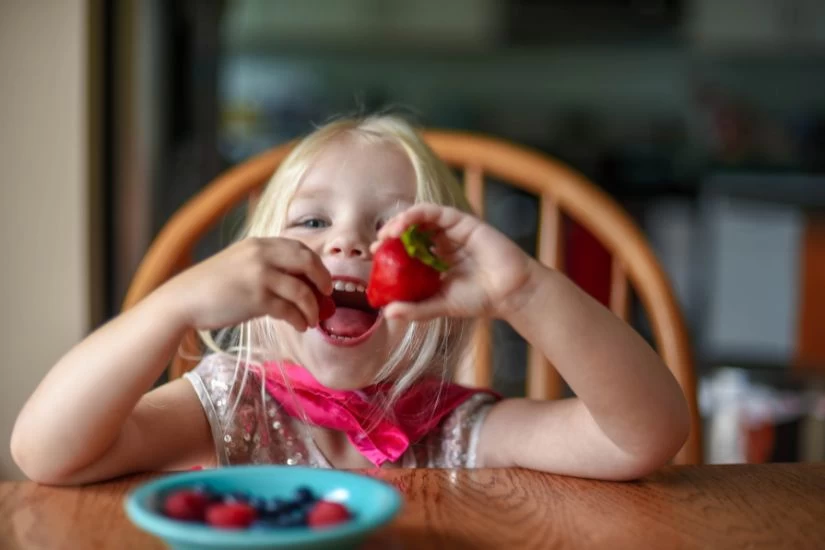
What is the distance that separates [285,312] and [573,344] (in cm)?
23

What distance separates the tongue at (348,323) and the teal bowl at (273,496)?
1.15 ft

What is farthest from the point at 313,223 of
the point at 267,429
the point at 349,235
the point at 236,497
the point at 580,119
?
the point at 580,119

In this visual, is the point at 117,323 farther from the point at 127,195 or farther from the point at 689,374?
the point at 127,195

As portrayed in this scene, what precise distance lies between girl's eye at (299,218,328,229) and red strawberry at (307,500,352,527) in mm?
500

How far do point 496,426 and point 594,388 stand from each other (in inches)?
9.8

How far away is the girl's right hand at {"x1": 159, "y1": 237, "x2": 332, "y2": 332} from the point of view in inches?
28.7

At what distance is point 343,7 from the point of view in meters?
Answer: 3.61

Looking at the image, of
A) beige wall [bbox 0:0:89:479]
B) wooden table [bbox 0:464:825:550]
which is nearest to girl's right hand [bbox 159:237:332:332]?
wooden table [bbox 0:464:825:550]

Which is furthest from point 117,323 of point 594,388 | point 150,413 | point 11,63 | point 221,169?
point 221,169

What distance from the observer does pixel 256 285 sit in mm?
725

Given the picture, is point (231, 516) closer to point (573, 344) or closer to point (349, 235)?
point (573, 344)

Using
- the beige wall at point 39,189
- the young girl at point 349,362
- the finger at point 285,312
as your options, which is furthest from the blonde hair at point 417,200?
the beige wall at point 39,189

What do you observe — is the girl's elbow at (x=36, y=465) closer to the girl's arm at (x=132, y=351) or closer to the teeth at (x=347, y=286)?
the girl's arm at (x=132, y=351)

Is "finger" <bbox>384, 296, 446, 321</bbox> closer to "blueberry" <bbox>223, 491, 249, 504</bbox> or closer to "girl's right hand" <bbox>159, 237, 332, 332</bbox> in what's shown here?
"girl's right hand" <bbox>159, 237, 332, 332</bbox>
